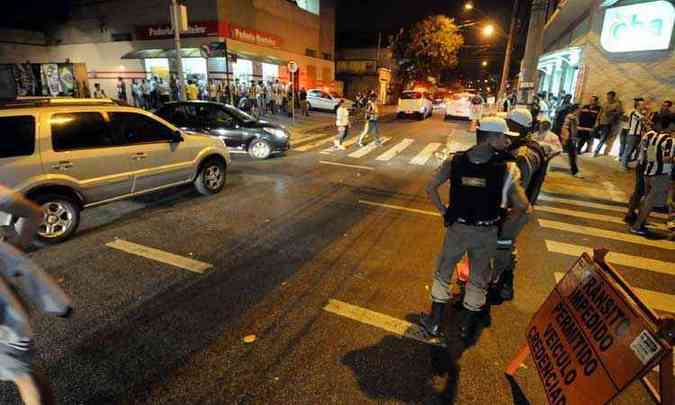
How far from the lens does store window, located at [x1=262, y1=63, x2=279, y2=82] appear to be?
85.6ft

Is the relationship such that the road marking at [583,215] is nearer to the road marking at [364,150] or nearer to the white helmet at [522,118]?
the white helmet at [522,118]

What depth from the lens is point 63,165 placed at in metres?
5.30

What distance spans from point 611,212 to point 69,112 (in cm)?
1009

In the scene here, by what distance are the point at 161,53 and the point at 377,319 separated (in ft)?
81.6

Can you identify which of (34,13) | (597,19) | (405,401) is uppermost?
(34,13)

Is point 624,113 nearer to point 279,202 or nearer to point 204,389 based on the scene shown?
point 279,202

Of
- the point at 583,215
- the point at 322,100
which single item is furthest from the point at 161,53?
the point at 583,215

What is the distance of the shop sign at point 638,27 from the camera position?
11.4 meters

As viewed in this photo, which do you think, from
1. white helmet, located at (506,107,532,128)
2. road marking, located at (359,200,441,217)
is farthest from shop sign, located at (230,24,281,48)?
white helmet, located at (506,107,532,128)

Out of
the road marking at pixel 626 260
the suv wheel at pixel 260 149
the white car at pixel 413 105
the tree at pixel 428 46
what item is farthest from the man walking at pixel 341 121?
the tree at pixel 428 46

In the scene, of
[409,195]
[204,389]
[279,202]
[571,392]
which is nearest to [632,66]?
[409,195]

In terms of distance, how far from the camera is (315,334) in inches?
138

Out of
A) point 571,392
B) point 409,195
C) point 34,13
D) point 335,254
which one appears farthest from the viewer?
point 34,13

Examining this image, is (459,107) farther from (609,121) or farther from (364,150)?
(364,150)
